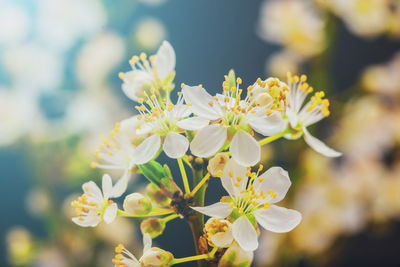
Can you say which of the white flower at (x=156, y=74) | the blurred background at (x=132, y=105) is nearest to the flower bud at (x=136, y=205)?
the white flower at (x=156, y=74)

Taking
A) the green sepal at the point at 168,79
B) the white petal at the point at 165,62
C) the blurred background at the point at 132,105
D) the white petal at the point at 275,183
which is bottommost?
the white petal at the point at 275,183

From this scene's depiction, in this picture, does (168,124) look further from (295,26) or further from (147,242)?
(295,26)

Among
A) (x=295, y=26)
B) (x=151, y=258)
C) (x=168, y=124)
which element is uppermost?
(x=295, y=26)

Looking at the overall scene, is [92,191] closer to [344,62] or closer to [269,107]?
[269,107]

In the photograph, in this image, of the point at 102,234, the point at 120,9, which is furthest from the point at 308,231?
the point at 120,9

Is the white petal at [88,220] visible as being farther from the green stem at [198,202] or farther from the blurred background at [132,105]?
the blurred background at [132,105]

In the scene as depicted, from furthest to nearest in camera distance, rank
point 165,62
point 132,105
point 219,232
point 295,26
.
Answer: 1. point 295,26
2. point 132,105
3. point 165,62
4. point 219,232

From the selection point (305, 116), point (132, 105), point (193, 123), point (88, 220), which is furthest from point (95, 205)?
point (132, 105)
